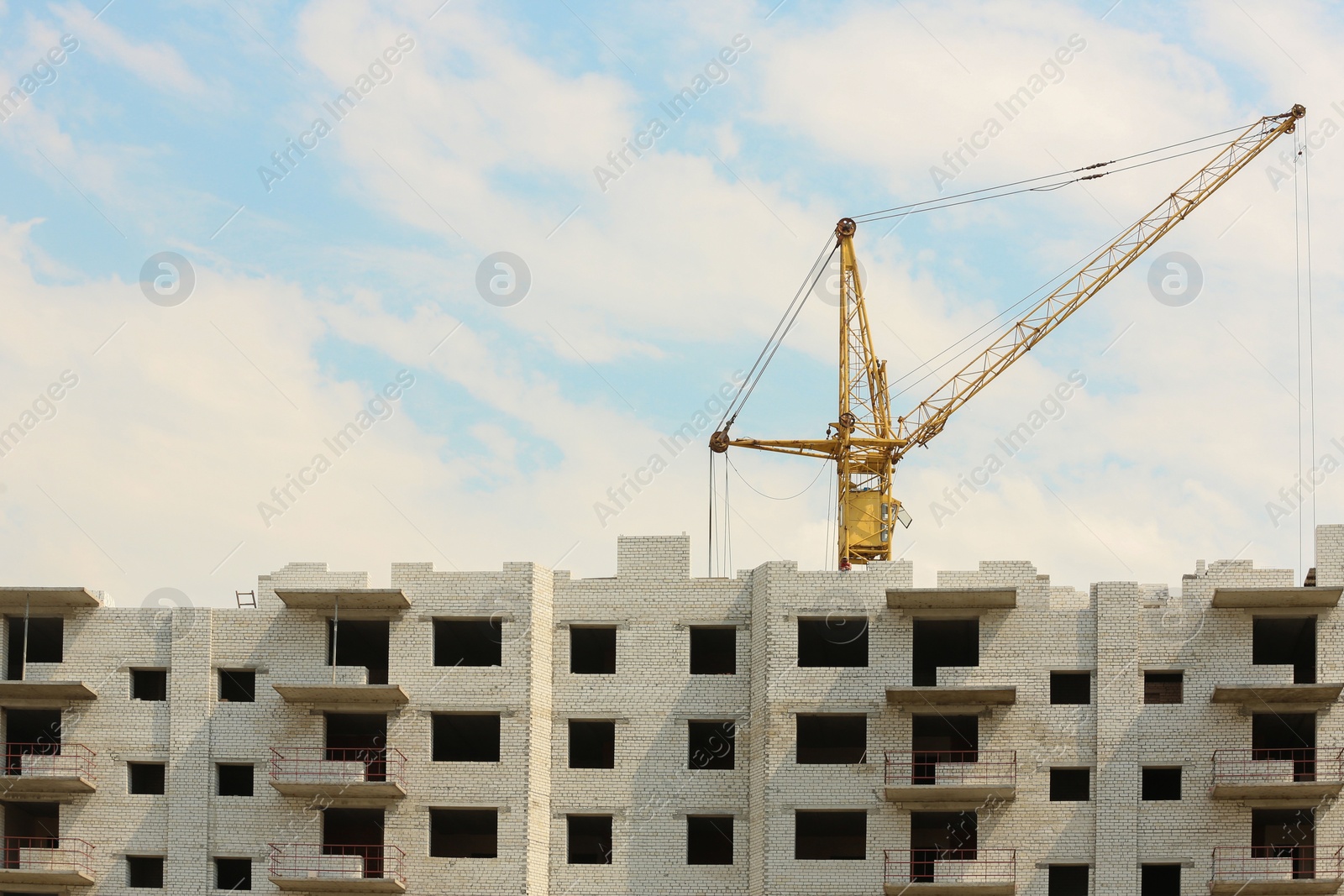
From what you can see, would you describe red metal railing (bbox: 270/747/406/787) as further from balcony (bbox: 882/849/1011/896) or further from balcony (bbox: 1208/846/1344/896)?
balcony (bbox: 1208/846/1344/896)

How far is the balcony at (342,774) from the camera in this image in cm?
5578

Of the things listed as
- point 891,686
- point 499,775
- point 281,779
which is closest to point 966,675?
point 891,686

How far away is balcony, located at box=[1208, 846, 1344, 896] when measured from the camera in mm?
53281

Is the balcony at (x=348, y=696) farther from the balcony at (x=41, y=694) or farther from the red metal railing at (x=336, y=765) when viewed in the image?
the balcony at (x=41, y=694)

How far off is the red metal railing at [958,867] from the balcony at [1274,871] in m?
5.93

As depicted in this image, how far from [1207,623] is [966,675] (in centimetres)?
760

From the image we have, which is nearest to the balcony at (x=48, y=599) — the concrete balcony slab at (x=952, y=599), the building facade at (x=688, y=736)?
the building facade at (x=688, y=736)

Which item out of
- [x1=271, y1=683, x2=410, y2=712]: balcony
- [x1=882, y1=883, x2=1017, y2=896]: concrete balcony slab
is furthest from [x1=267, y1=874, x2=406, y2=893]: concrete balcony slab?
[x1=882, y1=883, x2=1017, y2=896]: concrete balcony slab

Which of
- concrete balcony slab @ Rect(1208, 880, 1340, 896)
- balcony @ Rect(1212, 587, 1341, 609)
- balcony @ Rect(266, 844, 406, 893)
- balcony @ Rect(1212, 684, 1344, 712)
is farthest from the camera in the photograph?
balcony @ Rect(266, 844, 406, 893)

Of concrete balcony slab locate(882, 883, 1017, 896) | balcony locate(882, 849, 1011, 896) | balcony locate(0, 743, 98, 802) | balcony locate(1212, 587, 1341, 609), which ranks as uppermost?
balcony locate(1212, 587, 1341, 609)

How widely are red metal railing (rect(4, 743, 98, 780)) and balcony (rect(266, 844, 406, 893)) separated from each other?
6.85m

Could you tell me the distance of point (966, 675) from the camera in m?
56.1

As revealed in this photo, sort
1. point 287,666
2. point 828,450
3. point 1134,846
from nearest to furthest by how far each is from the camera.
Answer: point 1134,846
point 287,666
point 828,450

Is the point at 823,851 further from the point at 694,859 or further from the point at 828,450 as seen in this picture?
the point at 828,450
